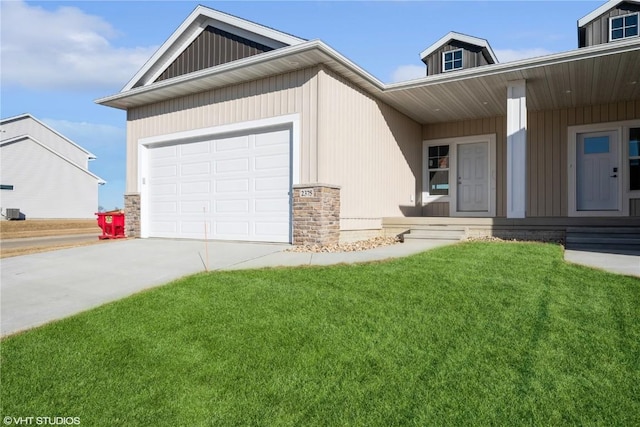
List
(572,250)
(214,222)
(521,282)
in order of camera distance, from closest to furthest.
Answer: (521,282)
(572,250)
(214,222)

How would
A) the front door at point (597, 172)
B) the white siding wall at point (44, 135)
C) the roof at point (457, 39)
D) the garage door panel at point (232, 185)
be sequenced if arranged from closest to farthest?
1. the garage door panel at point (232, 185)
2. the front door at point (597, 172)
3. the roof at point (457, 39)
4. the white siding wall at point (44, 135)

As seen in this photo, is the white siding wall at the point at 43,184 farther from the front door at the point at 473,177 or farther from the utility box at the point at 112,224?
the front door at the point at 473,177

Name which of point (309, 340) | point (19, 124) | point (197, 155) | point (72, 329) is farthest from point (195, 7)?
point (19, 124)

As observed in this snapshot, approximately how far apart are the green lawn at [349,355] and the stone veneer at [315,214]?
2.91 m

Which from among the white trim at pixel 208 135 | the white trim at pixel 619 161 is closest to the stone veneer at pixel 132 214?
the white trim at pixel 208 135

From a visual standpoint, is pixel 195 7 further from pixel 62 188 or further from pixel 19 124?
pixel 19 124

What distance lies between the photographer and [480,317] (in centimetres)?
379

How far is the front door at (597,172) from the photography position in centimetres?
1021

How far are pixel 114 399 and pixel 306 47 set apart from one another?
246 inches

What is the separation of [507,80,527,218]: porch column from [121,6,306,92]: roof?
15.5 ft

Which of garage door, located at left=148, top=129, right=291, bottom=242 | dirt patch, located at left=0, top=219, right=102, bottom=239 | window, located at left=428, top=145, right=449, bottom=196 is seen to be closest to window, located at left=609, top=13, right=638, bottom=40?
window, located at left=428, top=145, right=449, bottom=196

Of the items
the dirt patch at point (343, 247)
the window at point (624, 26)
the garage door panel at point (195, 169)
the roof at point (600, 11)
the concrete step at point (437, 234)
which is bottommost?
the dirt patch at point (343, 247)

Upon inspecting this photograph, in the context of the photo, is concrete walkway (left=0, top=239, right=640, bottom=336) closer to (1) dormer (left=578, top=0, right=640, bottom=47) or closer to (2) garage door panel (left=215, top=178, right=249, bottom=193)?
(2) garage door panel (left=215, top=178, right=249, bottom=193)

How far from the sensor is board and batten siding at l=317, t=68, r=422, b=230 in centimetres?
814
